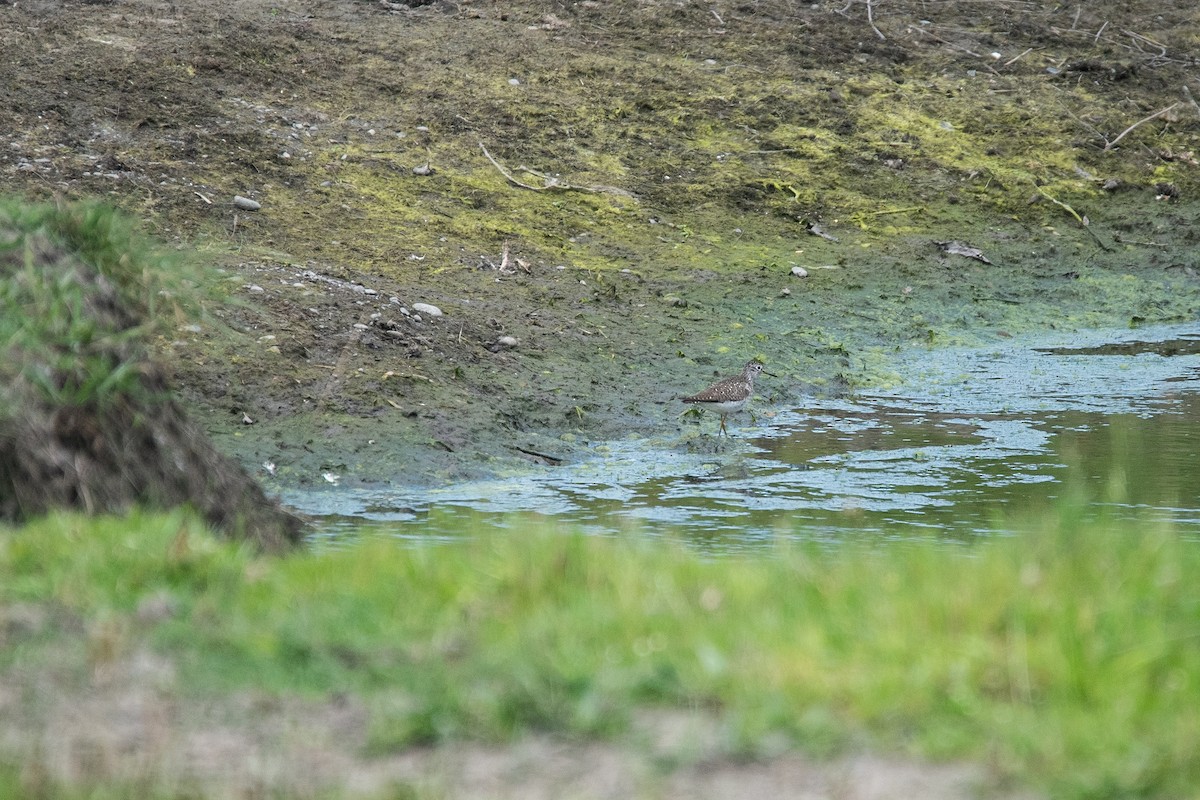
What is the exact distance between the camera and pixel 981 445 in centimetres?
932

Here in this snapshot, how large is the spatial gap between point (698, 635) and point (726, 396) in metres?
5.54

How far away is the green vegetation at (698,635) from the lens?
3.32 m

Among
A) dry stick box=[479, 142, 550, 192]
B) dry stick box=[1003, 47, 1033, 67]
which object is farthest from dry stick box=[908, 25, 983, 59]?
dry stick box=[479, 142, 550, 192]

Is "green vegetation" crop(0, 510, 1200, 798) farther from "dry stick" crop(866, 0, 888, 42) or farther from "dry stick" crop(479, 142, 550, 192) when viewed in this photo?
"dry stick" crop(866, 0, 888, 42)

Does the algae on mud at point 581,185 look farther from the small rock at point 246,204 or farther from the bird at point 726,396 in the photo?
the bird at point 726,396

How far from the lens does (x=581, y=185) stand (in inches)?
505

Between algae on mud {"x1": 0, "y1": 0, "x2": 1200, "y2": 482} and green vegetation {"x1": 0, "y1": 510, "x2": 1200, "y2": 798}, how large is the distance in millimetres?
3964

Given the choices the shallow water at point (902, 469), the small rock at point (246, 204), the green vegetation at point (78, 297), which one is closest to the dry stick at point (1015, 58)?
the shallow water at point (902, 469)

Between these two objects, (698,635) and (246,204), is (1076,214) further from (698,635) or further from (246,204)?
(698,635)

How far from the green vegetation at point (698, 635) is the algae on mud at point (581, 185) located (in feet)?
13.0

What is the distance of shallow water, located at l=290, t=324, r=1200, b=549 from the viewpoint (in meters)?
7.59

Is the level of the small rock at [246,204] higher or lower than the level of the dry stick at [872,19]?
lower

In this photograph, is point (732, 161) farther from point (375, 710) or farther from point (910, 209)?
point (375, 710)

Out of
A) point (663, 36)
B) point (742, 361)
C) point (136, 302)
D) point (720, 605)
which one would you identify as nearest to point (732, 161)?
point (663, 36)
